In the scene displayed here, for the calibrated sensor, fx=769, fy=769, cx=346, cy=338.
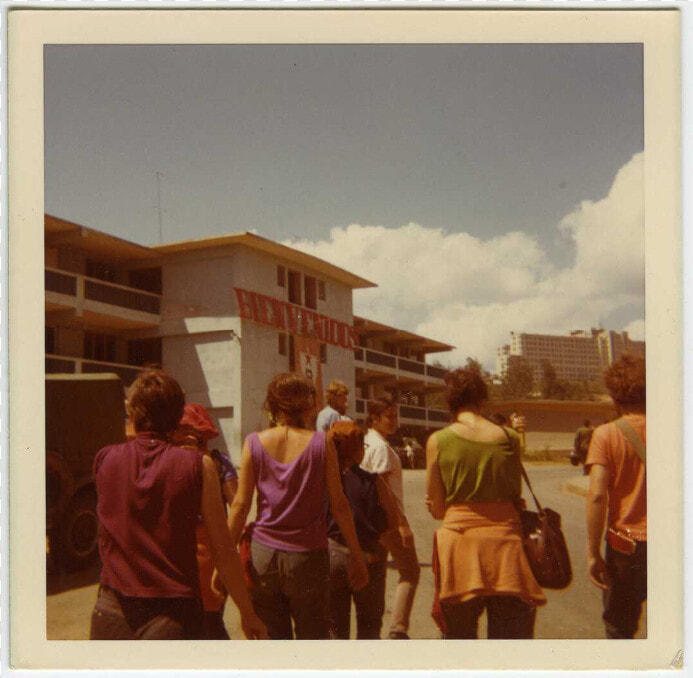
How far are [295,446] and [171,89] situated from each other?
3.04 m

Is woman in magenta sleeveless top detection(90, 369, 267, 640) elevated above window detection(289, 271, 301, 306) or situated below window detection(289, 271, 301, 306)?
below

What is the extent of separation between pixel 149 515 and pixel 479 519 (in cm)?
155

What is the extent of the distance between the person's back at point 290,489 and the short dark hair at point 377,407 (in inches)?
28.3

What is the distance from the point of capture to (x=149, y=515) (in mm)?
3262

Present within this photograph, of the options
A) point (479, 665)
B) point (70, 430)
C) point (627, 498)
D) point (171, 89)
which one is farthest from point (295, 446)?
point (171, 89)

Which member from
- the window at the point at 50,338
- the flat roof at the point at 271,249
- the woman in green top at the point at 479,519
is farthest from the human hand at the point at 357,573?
the window at the point at 50,338

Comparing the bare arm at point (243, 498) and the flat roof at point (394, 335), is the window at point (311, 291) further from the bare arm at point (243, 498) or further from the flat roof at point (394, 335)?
the bare arm at point (243, 498)

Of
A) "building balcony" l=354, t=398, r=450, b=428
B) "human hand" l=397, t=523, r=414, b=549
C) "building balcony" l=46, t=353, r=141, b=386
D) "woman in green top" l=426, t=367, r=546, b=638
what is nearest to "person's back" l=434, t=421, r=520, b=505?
"woman in green top" l=426, t=367, r=546, b=638

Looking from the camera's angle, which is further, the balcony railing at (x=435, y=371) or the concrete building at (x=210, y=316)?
the concrete building at (x=210, y=316)

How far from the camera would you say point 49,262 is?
5.28m

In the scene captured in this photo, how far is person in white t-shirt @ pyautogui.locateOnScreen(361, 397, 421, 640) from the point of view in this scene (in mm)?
4191

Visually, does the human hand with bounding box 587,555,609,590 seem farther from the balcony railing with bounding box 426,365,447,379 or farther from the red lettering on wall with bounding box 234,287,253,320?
the red lettering on wall with bounding box 234,287,253,320

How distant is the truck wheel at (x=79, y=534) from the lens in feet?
17.3

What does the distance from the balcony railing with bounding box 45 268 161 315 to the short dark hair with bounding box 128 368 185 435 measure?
6.72 feet
